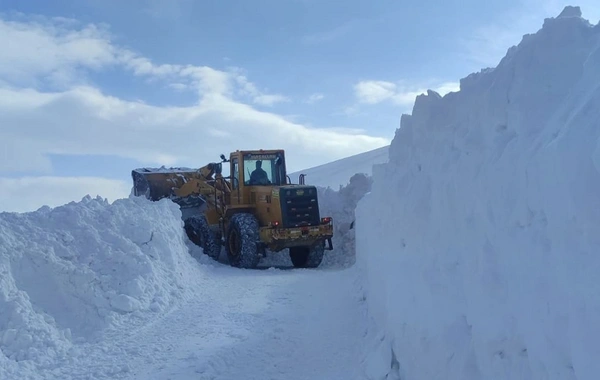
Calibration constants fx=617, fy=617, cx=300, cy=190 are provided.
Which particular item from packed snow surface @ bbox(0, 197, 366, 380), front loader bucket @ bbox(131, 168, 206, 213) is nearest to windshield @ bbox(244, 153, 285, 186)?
front loader bucket @ bbox(131, 168, 206, 213)

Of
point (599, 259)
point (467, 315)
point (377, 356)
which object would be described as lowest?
point (377, 356)

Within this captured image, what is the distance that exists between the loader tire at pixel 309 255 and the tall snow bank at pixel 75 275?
428cm

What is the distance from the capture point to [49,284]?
8781 mm

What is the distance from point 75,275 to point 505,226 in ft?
22.5

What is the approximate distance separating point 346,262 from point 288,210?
2626 millimetres

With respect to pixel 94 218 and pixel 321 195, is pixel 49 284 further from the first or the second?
pixel 321 195

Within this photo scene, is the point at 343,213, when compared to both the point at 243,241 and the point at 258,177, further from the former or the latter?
the point at 243,241

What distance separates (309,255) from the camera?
15.9 m

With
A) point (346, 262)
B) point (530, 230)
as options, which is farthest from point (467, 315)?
point (346, 262)

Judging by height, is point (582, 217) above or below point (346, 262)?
above

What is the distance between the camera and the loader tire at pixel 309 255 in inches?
624

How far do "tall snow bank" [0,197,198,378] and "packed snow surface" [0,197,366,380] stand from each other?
18 mm

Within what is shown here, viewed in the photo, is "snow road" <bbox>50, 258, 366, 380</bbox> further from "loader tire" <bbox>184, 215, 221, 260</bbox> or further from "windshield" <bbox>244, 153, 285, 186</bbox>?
"windshield" <bbox>244, 153, 285, 186</bbox>

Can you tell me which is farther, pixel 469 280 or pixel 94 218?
pixel 94 218
